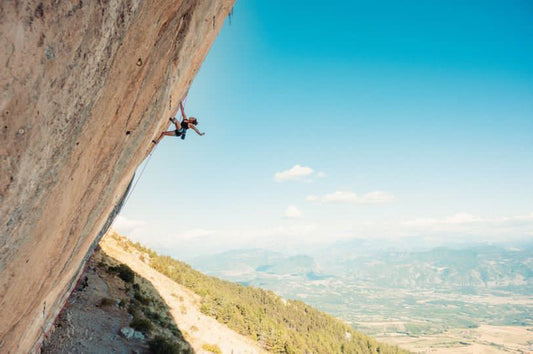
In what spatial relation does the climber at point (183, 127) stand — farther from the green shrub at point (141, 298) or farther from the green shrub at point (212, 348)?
the green shrub at point (212, 348)

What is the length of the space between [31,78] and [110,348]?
51.7 feet

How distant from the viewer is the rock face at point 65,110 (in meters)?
2.69

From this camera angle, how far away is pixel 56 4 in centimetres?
271

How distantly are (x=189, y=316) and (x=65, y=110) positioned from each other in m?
28.8

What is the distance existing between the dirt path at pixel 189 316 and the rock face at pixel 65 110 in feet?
66.2

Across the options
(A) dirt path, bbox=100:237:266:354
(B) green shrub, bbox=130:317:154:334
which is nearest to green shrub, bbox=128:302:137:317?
(B) green shrub, bbox=130:317:154:334

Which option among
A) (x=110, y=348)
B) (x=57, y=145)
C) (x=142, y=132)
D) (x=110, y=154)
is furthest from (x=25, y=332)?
(x=110, y=348)

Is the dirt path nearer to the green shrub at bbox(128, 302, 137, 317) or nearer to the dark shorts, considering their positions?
the green shrub at bbox(128, 302, 137, 317)

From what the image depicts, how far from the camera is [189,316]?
2781cm

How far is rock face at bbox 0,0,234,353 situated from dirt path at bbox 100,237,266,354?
66.2 ft

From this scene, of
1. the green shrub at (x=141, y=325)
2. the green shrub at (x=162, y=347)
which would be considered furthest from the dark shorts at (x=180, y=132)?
the green shrub at (x=141, y=325)

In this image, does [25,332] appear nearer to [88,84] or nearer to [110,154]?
[110,154]

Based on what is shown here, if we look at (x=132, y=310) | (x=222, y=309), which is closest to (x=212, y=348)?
(x=132, y=310)

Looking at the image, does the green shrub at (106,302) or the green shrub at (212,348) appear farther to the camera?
the green shrub at (212,348)
